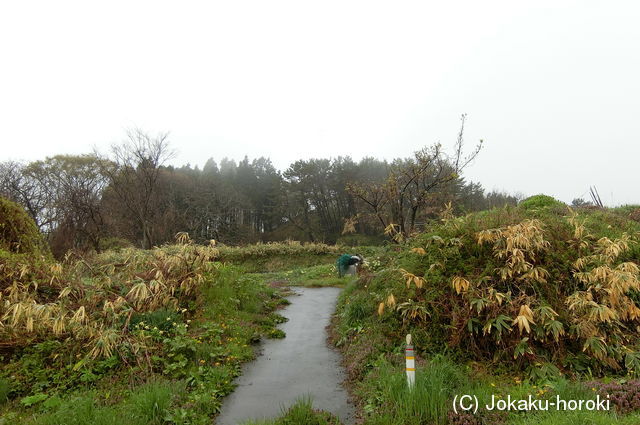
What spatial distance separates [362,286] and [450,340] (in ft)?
13.2

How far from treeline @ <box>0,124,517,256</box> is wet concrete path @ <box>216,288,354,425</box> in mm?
6199

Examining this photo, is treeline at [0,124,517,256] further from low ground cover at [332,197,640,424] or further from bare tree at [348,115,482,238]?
low ground cover at [332,197,640,424]

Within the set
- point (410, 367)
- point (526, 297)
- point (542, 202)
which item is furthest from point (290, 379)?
point (542, 202)

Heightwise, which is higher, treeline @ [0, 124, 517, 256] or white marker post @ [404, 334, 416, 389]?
treeline @ [0, 124, 517, 256]

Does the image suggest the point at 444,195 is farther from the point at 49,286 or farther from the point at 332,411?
the point at 49,286

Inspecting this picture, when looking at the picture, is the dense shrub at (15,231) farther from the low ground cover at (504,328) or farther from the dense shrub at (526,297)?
the dense shrub at (526,297)

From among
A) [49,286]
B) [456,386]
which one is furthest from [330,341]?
[49,286]

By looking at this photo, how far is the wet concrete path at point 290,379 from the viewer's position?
394 cm

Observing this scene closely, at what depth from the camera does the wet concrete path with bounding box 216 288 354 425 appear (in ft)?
12.9

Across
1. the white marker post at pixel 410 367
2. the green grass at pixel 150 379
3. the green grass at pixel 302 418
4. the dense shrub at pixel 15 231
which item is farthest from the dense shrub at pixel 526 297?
the dense shrub at pixel 15 231

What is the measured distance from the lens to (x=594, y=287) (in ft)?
15.5

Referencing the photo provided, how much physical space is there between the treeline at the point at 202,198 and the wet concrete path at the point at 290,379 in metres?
6.20

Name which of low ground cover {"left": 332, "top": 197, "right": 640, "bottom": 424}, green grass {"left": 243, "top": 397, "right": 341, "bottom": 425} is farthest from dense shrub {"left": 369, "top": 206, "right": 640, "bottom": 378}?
green grass {"left": 243, "top": 397, "right": 341, "bottom": 425}

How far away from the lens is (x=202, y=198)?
3894 cm
